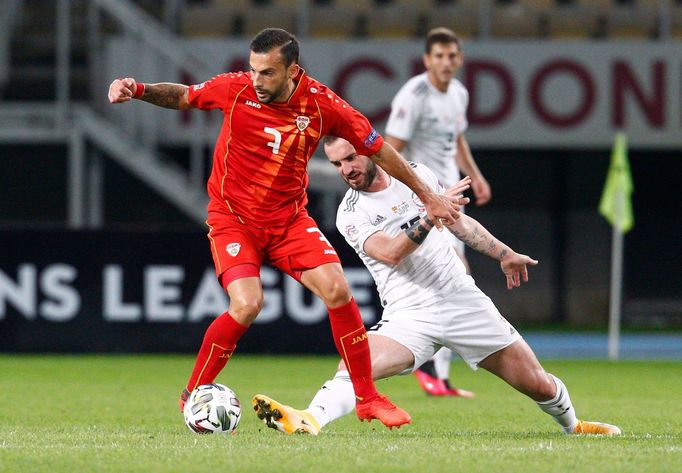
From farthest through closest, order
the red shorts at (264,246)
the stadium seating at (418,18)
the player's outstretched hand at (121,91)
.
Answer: the stadium seating at (418,18) < the red shorts at (264,246) < the player's outstretched hand at (121,91)

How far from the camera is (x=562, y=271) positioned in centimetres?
2003

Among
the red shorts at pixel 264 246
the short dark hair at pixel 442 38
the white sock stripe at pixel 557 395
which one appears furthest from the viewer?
the short dark hair at pixel 442 38

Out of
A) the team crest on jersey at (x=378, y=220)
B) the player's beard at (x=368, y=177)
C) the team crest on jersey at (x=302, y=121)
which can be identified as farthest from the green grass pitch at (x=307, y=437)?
the team crest on jersey at (x=302, y=121)

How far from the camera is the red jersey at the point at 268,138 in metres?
6.76

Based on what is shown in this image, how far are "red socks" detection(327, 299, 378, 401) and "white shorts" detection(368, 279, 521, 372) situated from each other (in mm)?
266

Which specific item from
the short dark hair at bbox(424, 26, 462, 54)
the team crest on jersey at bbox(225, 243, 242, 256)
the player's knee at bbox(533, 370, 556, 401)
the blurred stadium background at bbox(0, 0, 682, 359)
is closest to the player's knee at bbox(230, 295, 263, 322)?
the team crest on jersey at bbox(225, 243, 242, 256)

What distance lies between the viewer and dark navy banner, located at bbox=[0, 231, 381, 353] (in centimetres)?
1309

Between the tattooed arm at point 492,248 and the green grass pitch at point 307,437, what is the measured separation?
81cm

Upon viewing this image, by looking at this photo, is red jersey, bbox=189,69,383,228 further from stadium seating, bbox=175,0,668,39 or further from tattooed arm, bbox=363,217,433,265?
stadium seating, bbox=175,0,668,39

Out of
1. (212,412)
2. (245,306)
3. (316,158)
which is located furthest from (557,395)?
(316,158)

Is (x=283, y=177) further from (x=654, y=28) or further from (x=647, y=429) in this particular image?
(x=654, y=28)

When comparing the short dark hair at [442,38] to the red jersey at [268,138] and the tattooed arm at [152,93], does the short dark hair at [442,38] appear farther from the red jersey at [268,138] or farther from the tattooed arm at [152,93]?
the tattooed arm at [152,93]

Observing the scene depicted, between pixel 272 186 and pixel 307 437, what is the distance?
142 cm

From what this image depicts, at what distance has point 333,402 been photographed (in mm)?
6445
